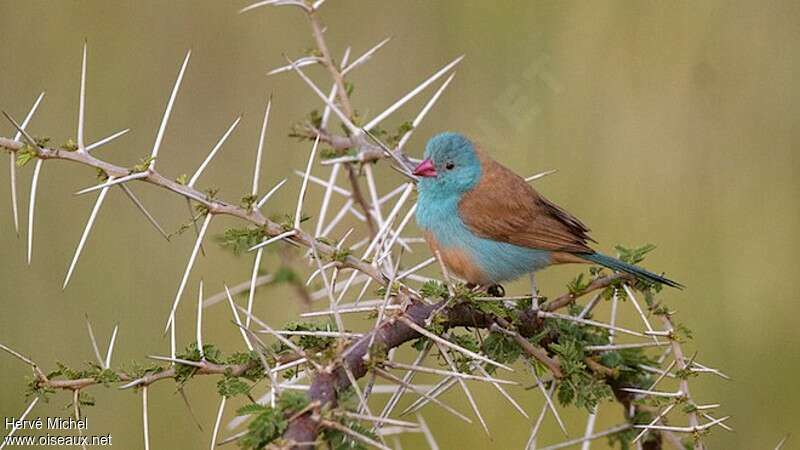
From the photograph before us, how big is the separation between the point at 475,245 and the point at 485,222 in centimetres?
12

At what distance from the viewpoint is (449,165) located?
4199 mm

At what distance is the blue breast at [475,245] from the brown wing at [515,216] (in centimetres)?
3

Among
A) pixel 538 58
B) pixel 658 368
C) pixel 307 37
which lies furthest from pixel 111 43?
pixel 658 368

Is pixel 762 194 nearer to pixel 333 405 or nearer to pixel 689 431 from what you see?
pixel 689 431

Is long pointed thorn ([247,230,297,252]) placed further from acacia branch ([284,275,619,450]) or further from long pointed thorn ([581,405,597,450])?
long pointed thorn ([581,405,597,450])

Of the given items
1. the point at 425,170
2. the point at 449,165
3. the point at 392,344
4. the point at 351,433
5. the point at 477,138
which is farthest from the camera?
the point at 477,138

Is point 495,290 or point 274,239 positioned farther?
point 495,290

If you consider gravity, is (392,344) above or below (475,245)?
below

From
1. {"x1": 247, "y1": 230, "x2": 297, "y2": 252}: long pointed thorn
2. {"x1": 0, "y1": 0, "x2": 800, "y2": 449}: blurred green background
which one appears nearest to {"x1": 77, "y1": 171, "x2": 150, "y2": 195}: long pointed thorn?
{"x1": 247, "y1": 230, "x2": 297, "y2": 252}: long pointed thorn

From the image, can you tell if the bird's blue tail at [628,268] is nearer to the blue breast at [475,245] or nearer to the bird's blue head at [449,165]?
the blue breast at [475,245]

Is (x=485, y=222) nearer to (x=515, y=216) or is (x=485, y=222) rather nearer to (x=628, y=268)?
(x=515, y=216)

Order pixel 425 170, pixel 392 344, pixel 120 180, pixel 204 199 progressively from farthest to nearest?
1. pixel 425 170
2. pixel 204 199
3. pixel 120 180
4. pixel 392 344

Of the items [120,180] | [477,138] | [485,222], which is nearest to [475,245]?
[485,222]

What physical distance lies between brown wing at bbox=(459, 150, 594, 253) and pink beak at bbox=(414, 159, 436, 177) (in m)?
0.24
